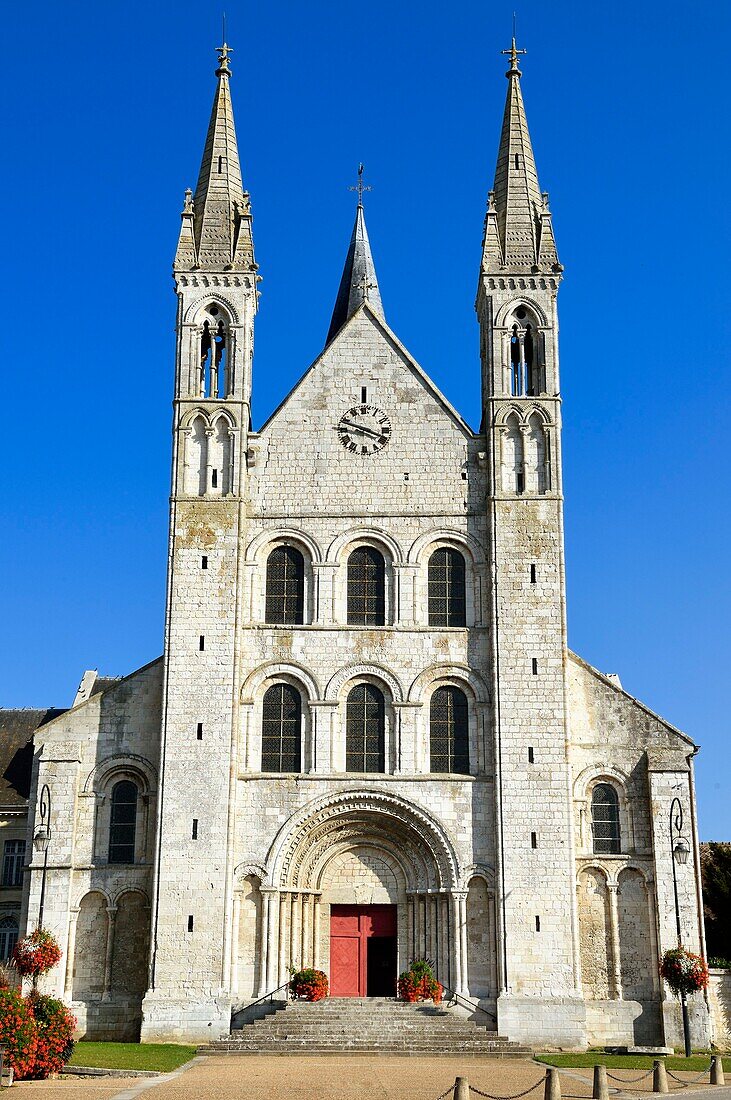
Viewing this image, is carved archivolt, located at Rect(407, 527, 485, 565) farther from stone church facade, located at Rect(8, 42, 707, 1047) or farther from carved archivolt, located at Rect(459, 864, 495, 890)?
carved archivolt, located at Rect(459, 864, 495, 890)

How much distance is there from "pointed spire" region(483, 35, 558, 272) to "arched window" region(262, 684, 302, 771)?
13.1m

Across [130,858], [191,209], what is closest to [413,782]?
[130,858]

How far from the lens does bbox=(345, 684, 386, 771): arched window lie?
3481 centimetres

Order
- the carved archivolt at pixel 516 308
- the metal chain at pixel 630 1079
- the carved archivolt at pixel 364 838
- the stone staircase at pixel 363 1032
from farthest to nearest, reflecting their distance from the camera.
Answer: the carved archivolt at pixel 516 308
the carved archivolt at pixel 364 838
the stone staircase at pixel 363 1032
the metal chain at pixel 630 1079

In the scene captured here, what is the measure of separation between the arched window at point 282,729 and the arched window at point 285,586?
190cm

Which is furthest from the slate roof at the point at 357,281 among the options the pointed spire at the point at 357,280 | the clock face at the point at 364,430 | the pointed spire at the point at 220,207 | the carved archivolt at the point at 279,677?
the carved archivolt at the point at 279,677

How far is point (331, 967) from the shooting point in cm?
3456

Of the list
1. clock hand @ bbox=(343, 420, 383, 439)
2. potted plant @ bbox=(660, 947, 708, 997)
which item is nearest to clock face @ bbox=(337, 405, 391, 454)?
clock hand @ bbox=(343, 420, 383, 439)

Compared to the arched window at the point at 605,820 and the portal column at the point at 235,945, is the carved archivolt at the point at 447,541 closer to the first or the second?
the arched window at the point at 605,820

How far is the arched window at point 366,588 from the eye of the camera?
35938mm

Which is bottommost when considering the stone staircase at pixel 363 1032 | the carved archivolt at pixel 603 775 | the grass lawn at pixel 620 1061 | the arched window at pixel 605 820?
the grass lawn at pixel 620 1061

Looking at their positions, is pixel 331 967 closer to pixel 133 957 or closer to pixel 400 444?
pixel 133 957

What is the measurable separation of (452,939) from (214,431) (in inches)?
570

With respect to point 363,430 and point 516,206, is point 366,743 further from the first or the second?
point 516,206
